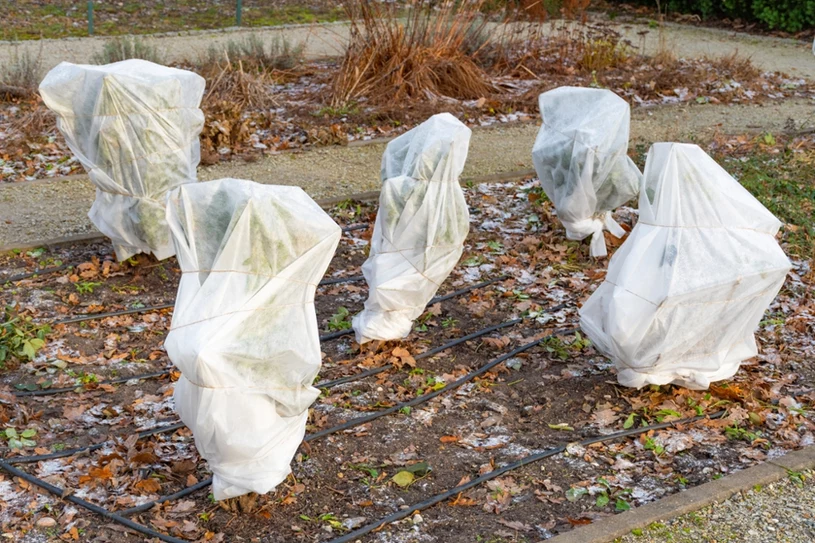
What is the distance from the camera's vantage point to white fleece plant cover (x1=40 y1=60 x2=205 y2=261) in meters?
6.25

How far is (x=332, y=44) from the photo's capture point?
14.2 m

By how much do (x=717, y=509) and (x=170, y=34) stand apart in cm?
1245

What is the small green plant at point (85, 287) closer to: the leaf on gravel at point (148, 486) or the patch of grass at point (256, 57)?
the leaf on gravel at point (148, 486)

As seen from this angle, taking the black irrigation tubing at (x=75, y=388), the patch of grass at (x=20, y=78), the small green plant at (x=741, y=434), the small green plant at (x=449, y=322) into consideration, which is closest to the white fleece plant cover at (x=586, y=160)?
the small green plant at (x=449, y=322)

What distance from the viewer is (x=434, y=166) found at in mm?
5438

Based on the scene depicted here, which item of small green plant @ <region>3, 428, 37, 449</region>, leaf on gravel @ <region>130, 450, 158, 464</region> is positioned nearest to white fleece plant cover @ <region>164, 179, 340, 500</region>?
leaf on gravel @ <region>130, 450, 158, 464</region>

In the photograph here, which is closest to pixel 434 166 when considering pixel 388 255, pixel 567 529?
pixel 388 255

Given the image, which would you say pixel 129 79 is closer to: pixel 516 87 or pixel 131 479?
pixel 131 479

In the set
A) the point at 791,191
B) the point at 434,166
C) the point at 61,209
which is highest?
Answer: the point at 434,166

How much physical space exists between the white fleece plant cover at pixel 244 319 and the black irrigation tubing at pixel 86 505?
313 mm

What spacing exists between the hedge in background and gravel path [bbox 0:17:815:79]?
533mm

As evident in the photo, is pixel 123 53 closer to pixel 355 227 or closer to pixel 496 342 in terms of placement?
pixel 355 227

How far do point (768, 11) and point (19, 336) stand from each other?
585 inches

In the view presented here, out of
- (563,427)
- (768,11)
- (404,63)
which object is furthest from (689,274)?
(768,11)
